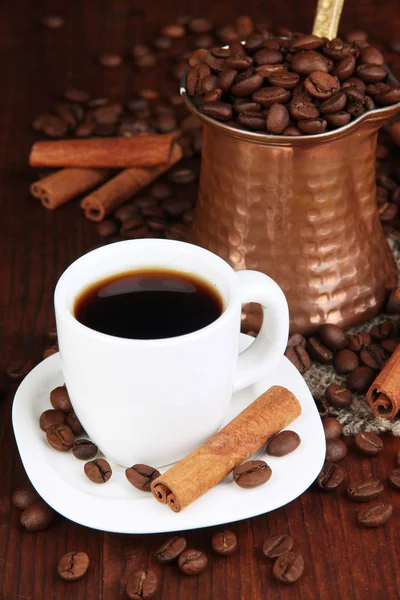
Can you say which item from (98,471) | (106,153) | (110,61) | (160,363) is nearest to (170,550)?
(98,471)

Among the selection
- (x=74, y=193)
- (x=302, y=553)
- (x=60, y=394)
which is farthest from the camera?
(x=74, y=193)

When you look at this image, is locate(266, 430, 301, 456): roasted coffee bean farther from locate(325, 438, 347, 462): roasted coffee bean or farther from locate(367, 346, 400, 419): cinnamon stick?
locate(367, 346, 400, 419): cinnamon stick

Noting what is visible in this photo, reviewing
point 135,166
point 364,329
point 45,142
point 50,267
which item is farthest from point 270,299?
point 45,142

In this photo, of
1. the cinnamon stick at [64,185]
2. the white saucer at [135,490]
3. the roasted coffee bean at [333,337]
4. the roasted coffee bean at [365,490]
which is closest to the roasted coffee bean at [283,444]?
the white saucer at [135,490]

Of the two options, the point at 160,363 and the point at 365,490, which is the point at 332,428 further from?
the point at 160,363

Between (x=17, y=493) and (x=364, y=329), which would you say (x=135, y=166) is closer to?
(x=364, y=329)

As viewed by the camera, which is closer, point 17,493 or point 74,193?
point 17,493

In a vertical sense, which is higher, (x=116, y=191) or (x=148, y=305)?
(x=148, y=305)
